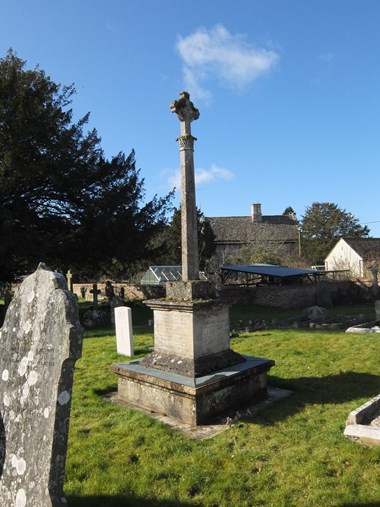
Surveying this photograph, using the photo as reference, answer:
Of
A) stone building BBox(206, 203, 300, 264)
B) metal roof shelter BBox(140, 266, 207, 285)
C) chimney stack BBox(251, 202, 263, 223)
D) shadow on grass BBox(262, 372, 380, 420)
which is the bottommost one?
shadow on grass BBox(262, 372, 380, 420)

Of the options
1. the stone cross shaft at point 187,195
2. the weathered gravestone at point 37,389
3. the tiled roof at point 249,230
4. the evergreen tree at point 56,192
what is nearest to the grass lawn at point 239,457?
the weathered gravestone at point 37,389

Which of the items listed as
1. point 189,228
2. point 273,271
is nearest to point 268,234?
point 273,271

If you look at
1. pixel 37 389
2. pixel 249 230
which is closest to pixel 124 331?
pixel 37 389

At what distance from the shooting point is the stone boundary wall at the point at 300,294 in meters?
21.5

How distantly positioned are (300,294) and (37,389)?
20.8 meters

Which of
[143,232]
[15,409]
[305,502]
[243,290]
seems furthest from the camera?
[243,290]

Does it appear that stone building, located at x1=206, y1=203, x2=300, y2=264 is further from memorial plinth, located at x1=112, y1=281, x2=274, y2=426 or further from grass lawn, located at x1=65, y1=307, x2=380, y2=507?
grass lawn, located at x1=65, y1=307, x2=380, y2=507

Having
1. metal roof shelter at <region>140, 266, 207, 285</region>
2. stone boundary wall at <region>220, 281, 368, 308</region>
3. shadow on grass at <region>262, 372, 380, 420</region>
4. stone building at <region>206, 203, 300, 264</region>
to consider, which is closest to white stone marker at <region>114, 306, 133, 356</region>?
shadow on grass at <region>262, 372, 380, 420</region>

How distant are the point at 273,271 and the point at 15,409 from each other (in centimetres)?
2153

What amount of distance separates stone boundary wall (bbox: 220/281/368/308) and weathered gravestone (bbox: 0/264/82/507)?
18.2m

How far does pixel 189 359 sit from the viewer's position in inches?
236

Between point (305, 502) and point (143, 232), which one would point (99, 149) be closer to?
point (143, 232)

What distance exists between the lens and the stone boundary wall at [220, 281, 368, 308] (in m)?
21.5

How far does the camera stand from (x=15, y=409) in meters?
2.54
